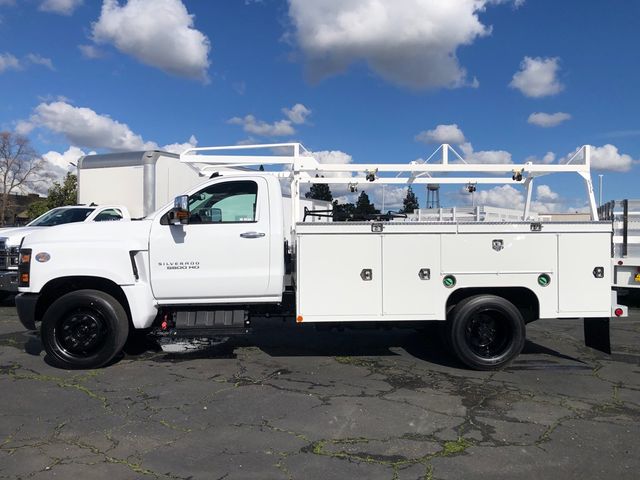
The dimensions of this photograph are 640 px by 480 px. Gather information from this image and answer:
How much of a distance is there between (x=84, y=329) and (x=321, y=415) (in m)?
3.19

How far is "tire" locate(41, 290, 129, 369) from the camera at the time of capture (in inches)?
244

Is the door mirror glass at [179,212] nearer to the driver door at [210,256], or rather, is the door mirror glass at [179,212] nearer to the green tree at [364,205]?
the driver door at [210,256]

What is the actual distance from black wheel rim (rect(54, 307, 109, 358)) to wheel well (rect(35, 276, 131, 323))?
295 millimetres

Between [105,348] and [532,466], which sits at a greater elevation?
[105,348]

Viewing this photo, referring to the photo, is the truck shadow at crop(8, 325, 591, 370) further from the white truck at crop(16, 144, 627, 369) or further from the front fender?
the front fender

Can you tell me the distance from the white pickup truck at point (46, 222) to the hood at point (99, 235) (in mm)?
4401

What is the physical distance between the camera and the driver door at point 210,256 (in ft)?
20.7

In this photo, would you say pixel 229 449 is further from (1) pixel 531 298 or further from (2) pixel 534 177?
(2) pixel 534 177

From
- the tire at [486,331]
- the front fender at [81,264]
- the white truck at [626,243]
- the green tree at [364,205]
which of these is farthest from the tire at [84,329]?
the white truck at [626,243]

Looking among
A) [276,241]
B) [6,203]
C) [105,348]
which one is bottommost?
[105,348]

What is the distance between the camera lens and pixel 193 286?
20.8ft

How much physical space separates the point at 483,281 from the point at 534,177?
8.83ft

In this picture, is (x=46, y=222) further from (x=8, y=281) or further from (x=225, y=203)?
(x=225, y=203)

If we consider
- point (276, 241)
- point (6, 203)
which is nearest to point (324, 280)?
point (276, 241)
